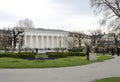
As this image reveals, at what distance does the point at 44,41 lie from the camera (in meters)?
148

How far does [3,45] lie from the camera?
97688 mm

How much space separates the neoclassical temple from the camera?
14025 cm

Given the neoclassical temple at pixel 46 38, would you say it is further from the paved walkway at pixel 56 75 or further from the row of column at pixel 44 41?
the paved walkway at pixel 56 75

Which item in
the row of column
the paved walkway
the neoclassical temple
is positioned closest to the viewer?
the paved walkway

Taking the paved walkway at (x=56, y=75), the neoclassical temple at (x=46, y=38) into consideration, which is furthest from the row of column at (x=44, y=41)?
the paved walkway at (x=56, y=75)

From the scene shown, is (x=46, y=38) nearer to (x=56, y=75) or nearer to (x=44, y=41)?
(x=44, y=41)

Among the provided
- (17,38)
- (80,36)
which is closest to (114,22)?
(17,38)

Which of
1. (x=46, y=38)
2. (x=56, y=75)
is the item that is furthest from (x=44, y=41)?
(x=56, y=75)

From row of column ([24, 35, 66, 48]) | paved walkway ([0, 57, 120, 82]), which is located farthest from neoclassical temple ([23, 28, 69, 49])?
paved walkway ([0, 57, 120, 82])

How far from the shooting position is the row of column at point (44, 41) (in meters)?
141

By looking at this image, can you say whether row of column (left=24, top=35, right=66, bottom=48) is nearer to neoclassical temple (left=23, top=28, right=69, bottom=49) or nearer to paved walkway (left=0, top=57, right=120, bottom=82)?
neoclassical temple (left=23, top=28, right=69, bottom=49)

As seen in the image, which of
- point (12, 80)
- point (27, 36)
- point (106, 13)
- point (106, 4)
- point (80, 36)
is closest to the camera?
point (12, 80)

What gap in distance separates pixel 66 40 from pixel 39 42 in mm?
15295

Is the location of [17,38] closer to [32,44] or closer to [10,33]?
[10,33]
